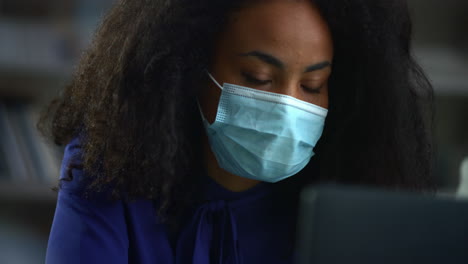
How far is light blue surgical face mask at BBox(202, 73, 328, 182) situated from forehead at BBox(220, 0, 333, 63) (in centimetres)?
7

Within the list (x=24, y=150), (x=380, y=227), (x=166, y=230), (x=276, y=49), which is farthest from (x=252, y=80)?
(x=24, y=150)

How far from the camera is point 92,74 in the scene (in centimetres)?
94

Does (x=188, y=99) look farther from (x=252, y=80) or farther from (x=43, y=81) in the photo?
A: (x=43, y=81)

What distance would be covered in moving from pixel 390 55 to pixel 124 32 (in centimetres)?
43

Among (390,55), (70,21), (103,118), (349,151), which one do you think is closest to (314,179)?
(349,151)

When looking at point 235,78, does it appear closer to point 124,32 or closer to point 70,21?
point 124,32

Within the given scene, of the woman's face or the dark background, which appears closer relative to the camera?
the woman's face

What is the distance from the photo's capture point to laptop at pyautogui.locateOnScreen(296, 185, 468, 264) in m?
0.40

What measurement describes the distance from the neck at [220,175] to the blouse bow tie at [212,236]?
0.11ft

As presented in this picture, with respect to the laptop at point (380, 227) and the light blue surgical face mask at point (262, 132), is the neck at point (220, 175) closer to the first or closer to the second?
the light blue surgical face mask at point (262, 132)

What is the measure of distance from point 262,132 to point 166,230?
231 mm

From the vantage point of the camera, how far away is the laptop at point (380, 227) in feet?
1.30

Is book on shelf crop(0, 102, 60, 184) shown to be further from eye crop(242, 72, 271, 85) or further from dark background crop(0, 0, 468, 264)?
eye crop(242, 72, 271, 85)

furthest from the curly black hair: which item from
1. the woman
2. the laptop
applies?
the laptop
